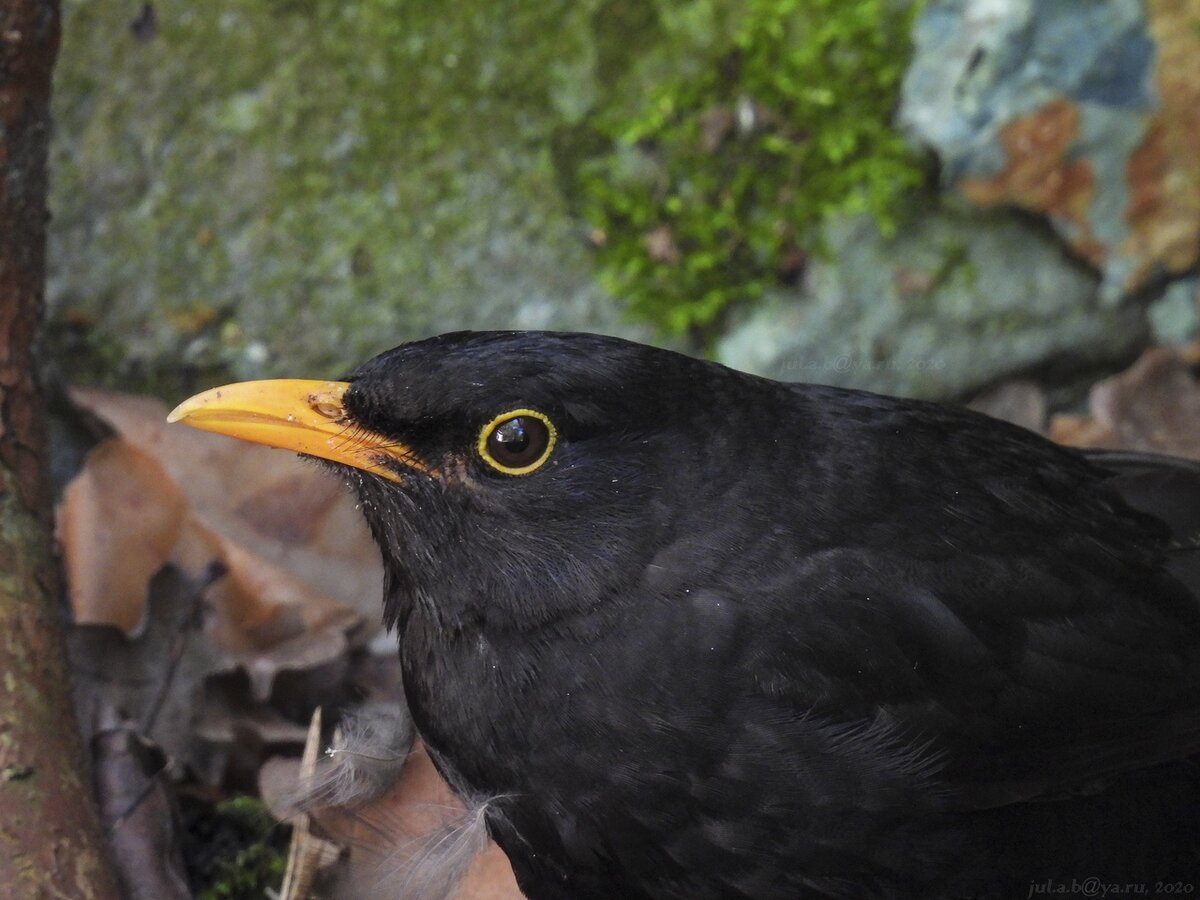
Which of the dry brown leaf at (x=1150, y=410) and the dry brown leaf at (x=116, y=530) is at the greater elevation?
the dry brown leaf at (x=1150, y=410)

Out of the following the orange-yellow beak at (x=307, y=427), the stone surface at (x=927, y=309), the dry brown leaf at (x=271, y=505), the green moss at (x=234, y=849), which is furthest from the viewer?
the stone surface at (x=927, y=309)

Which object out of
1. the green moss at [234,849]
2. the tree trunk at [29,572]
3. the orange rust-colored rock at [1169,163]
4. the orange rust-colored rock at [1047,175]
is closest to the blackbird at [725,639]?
the tree trunk at [29,572]

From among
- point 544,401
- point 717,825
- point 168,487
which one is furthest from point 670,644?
point 168,487

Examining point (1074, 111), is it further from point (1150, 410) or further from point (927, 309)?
point (1150, 410)

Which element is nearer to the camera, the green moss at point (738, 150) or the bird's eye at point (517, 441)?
the bird's eye at point (517, 441)

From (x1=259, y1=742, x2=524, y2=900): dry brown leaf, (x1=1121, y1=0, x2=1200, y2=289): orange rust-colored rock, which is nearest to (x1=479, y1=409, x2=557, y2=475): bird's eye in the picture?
(x1=259, y1=742, x2=524, y2=900): dry brown leaf

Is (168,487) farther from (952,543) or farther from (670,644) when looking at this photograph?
(952,543)

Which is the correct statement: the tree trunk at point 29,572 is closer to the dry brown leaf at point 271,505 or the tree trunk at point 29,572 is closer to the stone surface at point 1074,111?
the dry brown leaf at point 271,505

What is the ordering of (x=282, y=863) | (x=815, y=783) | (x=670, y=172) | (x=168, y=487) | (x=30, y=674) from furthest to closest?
(x=670, y=172), (x=168, y=487), (x=282, y=863), (x=30, y=674), (x=815, y=783)

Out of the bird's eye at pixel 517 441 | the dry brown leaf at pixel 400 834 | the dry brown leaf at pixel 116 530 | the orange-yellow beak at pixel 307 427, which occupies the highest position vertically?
the bird's eye at pixel 517 441
